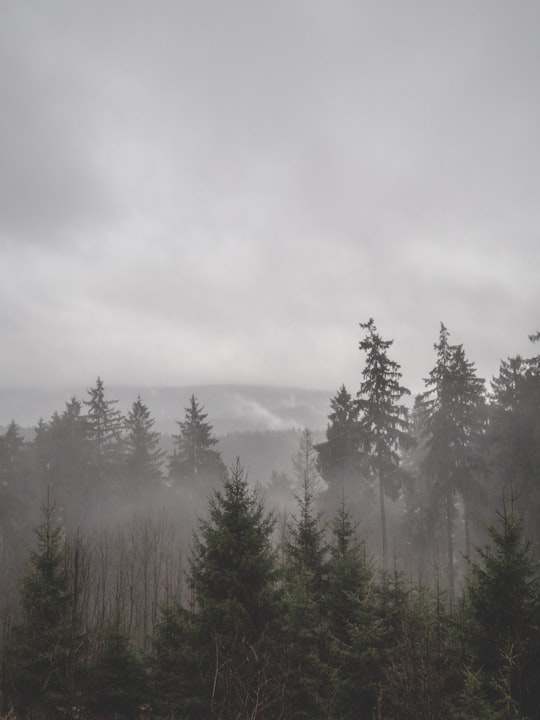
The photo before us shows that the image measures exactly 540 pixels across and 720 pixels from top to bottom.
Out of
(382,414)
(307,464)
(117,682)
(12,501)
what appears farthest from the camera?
(307,464)

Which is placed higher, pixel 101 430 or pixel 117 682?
pixel 101 430

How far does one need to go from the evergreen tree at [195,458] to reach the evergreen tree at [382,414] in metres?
21.0

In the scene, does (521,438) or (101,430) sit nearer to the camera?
(521,438)

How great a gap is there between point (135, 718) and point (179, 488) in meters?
34.9

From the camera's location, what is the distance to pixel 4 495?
4338cm

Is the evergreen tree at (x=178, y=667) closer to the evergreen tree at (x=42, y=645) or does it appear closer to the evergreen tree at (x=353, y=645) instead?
the evergreen tree at (x=42, y=645)

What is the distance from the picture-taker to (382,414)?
3150cm

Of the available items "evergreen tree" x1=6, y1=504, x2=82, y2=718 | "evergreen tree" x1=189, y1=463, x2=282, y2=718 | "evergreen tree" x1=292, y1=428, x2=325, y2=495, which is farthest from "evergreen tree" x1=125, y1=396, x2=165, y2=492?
"evergreen tree" x1=189, y1=463, x2=282, y2=718

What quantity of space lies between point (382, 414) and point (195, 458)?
24.2 metres

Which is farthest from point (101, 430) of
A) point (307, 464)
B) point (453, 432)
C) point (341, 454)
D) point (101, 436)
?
point (453, 432)

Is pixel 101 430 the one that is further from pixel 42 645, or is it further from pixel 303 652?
pixel 303 652

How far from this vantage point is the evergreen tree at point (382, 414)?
31.4m

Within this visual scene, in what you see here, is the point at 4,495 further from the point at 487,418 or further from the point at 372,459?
the point at 487,418

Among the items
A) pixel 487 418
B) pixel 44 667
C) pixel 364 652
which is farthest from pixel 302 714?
pixel 487 418
